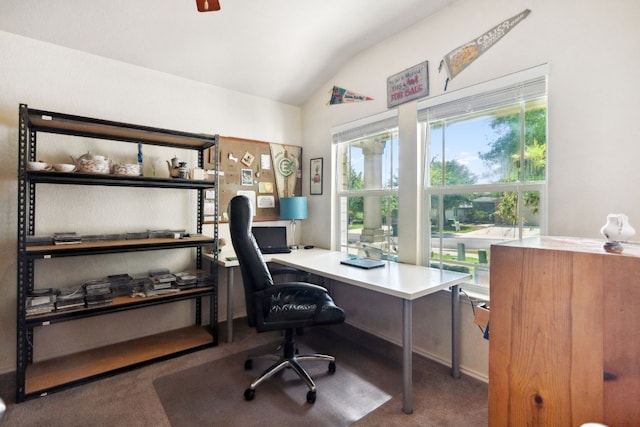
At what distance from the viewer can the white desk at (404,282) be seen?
1716 mm

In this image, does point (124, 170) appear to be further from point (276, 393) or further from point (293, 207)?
point (276, 393)

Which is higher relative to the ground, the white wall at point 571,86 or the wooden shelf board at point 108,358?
the white wall at point 571,86

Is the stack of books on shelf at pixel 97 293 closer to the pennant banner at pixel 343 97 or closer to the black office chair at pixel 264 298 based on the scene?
the black office chair at pixel 264 298

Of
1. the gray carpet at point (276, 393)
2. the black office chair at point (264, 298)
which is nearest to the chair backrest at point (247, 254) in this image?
the black office chair at point (264, 298)

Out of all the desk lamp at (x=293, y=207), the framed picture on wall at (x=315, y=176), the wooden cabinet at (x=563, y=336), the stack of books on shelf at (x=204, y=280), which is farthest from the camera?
the framed picture on wall at (x=315, y=176)

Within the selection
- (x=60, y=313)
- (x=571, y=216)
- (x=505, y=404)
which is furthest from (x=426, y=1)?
(x=60, y=313)

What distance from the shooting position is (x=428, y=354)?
2.33m

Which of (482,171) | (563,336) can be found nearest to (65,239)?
(563,336)

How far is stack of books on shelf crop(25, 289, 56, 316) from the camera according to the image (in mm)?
1903

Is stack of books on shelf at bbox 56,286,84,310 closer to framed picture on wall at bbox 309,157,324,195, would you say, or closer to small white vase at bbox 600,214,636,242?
framed picture on wall at bbox 309,157,324,195

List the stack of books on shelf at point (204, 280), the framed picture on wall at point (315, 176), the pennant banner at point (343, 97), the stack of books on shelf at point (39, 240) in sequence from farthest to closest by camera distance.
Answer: the framed picture on wall at point (315, 176) → the pennant banner at point (343, 97) → the stack of books on shelf at point (204, 280) → the stack of books on shelf at point (39, 240)

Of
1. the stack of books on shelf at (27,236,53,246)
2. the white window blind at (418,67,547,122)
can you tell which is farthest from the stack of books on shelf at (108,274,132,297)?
the white window blind at (418,67,547,122)

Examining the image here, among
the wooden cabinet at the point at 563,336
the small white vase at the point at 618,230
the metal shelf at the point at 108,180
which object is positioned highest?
the metal shelf at the point at 108,180

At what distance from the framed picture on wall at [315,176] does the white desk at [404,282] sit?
975 mm
